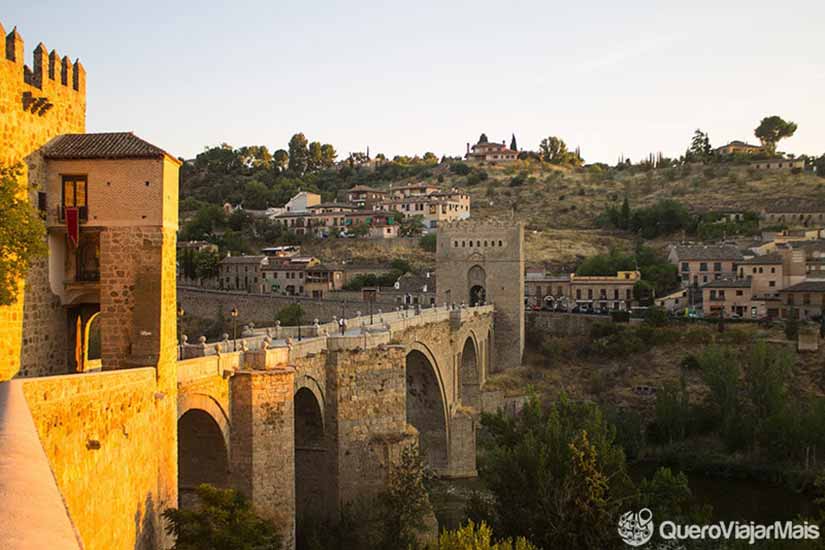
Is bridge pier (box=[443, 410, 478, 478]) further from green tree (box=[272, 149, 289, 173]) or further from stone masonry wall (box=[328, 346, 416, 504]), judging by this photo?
green tree (box=[272, 149, 289, 173])

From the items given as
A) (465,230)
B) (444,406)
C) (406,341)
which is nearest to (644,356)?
(465,230)

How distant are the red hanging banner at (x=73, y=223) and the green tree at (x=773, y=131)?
113m

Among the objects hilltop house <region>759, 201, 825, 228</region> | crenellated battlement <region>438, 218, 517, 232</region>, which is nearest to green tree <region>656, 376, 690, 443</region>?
crenellated battlement <region>438, 218, 517, 232</region>

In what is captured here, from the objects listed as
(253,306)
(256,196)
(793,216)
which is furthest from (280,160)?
(793,216)

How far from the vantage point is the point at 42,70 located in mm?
14023

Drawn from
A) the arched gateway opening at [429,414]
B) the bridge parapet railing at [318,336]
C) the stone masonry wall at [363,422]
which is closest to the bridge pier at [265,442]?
the bridge parapet railing at [318,336]

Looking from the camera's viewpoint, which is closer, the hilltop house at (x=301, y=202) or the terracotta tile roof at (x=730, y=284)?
the terracotta tile roof at (x=730, y=284)

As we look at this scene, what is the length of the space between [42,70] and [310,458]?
1362 cm

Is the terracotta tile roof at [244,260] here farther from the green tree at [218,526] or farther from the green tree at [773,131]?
the green tree at [773,131]

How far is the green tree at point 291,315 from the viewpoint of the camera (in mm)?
58031

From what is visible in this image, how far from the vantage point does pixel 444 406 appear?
37.9 meters

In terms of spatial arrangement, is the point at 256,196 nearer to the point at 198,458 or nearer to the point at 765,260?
the point at 765,260

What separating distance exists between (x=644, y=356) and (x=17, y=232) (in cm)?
4258

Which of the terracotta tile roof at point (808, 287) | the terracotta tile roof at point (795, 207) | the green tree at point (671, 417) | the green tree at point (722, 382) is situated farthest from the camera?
the terracotta tile roof at point (795, 207)
